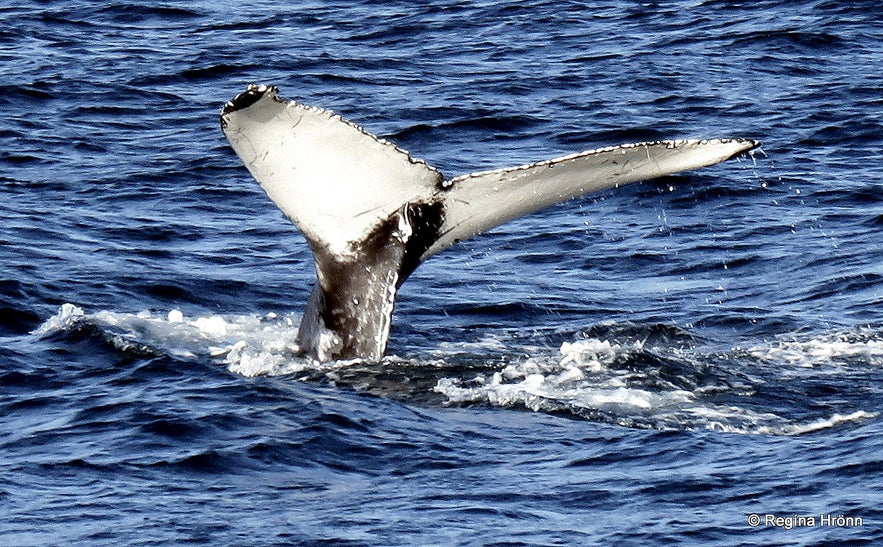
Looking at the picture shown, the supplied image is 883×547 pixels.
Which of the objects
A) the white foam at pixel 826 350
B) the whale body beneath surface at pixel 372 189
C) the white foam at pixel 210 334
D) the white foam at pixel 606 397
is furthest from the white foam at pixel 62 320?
the white foam at pixel 826 350

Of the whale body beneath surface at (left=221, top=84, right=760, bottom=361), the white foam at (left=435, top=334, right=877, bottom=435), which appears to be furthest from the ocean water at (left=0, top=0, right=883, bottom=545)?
the whale body beneath surface at (left=221, top=84, right=760, bottom=361)

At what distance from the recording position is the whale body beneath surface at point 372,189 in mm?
7871

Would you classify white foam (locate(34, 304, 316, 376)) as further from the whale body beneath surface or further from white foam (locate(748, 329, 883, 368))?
white foam (locate(748, 329, 883, 368))

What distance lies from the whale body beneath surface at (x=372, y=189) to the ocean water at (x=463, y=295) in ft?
1.78

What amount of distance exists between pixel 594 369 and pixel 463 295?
2766 millimetres

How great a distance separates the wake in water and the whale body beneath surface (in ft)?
1.54

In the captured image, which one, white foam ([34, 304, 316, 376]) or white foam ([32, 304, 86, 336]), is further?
white foam ([32, 304, 86, 336])

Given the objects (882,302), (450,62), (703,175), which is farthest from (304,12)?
(882,302)

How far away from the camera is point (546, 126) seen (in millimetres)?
16328

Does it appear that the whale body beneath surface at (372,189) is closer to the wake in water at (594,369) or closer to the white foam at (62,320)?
the wake in water at (594,369)

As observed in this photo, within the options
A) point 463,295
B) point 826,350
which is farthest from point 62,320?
point 826,350

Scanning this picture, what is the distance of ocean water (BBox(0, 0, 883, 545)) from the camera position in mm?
7426

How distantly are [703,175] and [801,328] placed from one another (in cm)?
421

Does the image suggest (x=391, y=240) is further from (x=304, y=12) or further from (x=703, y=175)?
(x=304, y=12)
